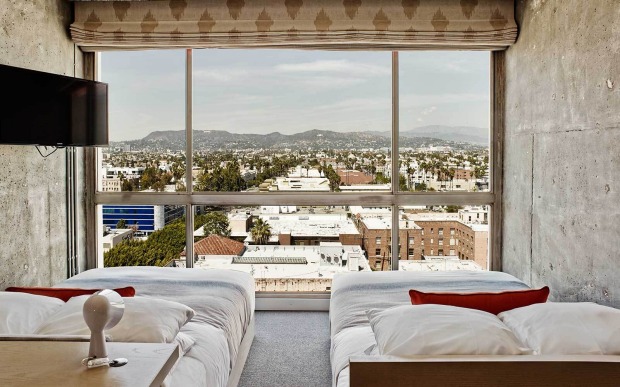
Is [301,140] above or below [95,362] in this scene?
above

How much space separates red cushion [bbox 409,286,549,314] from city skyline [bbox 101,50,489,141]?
227cm

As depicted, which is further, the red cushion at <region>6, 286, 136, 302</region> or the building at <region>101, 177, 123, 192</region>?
the building at <region>101, 177, 123, 192</region>

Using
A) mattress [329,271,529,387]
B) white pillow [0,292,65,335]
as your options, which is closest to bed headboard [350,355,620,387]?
mattress [329,271,529,387]

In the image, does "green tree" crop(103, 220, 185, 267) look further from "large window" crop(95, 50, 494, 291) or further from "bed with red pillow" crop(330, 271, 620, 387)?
"bed with red pillow" crop(330, 271, 620, 387)

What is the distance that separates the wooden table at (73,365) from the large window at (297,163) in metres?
3.03

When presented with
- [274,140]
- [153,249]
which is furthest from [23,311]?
[274,140]

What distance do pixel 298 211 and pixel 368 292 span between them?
150 cm

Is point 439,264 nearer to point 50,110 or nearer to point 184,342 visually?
point 184,342

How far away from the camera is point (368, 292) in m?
3.21

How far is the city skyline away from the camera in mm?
4512

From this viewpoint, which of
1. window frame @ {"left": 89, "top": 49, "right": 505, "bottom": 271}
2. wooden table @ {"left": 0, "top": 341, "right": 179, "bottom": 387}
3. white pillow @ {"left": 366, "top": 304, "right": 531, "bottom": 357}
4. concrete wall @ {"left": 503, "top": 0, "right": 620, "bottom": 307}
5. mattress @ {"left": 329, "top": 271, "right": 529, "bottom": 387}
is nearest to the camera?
wooden table @ {"left": 0, "top": 341, "right": 179, "bottom": 387}

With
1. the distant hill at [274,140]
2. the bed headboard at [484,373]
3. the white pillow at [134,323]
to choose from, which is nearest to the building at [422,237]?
the distant hill at [274,140]

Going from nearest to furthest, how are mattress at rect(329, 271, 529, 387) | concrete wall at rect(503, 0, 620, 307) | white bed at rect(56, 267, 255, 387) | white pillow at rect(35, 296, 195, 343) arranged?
white pillow at rect(35, 296, 195, 343) < white bed at rect(56, 267, 255, 387) < mattress at rect(329, 271, 529, 387) < concrete wall at rect(503, 0, 620, 307)

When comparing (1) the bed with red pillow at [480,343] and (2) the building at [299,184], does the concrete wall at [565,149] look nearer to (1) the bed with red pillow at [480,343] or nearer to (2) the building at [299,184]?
(1) the bed with red pillow at [480,343]
